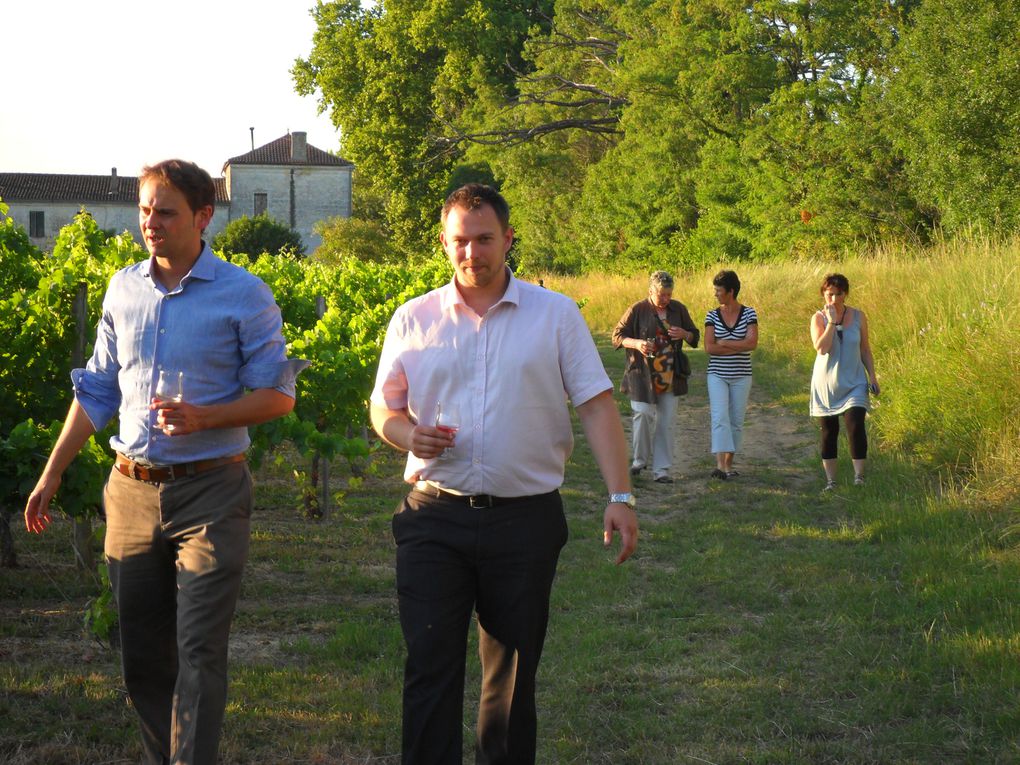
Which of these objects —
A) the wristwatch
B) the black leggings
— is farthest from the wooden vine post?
the black leggings

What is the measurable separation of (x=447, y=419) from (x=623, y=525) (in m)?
0.63

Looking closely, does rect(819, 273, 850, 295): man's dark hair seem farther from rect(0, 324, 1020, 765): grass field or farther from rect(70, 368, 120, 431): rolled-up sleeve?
rect(70, 368, 120, 431): rolled-up sleeve

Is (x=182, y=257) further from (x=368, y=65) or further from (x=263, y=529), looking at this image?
(x=368, y=65)

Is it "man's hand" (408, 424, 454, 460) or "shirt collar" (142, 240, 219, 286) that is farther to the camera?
"shirt collar" (142, 240, 219, 286)

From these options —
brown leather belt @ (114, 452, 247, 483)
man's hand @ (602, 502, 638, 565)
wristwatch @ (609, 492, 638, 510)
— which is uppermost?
brown leather belt @ (114, 452, 247, 483)

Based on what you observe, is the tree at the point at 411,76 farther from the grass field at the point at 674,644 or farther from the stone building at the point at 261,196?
the grass field at the point at 674,644

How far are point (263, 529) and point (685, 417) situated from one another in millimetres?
8073

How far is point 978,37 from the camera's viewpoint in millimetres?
20750

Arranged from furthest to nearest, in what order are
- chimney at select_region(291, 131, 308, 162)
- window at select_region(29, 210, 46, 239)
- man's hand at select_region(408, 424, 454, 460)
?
chimney at select_region(291, 131, 308, 162) < window at select_region(29, 210, 46, 239) < man's hand at select_region(408, 424, 454, 460)

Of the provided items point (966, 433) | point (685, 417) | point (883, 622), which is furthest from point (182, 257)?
point (685, 417)

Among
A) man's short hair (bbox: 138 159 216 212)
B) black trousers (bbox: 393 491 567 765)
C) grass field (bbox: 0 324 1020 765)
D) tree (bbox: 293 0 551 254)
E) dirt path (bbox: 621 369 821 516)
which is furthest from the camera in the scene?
tree (bbox: 293 0 551 254)

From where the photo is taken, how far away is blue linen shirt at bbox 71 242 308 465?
3.94 metres

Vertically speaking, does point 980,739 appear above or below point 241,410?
below

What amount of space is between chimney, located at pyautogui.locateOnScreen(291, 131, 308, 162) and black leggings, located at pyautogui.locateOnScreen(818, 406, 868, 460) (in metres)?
72.6
